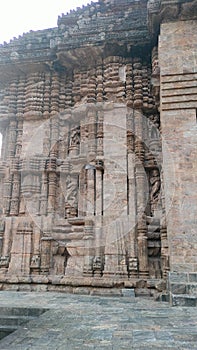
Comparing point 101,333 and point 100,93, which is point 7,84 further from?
point 101,333

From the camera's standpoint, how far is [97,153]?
10.7m

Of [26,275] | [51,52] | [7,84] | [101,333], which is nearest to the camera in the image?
[101,333]

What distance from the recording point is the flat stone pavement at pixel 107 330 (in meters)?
3.55

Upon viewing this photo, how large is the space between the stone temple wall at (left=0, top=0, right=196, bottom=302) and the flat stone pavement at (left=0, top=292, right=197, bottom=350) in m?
2.39

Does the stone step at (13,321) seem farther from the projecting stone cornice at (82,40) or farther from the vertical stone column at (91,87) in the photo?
the projecting stone cornice at (82,40)

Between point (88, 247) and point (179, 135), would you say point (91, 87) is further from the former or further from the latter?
point (88, 247)

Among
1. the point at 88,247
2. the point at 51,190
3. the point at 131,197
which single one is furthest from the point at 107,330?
the point at 51,190

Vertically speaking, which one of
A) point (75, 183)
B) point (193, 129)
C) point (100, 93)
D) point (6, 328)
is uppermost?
point (100, 93)

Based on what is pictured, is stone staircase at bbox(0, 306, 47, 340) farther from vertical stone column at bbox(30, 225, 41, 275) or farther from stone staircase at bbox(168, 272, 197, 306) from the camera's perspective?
vertical stone column at bbox(30, 225, 41, 275)

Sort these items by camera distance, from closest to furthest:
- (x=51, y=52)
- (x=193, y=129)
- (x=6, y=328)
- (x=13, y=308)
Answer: (x=6, y=328) → (x=13, y=308) → (x=193, y=129) → (x=51, y=52)

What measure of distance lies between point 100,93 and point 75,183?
3.39 m

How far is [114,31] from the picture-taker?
1127cm

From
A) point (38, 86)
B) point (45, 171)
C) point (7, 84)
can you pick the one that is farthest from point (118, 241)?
point (7, 84)

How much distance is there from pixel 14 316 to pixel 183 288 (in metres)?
3.61
